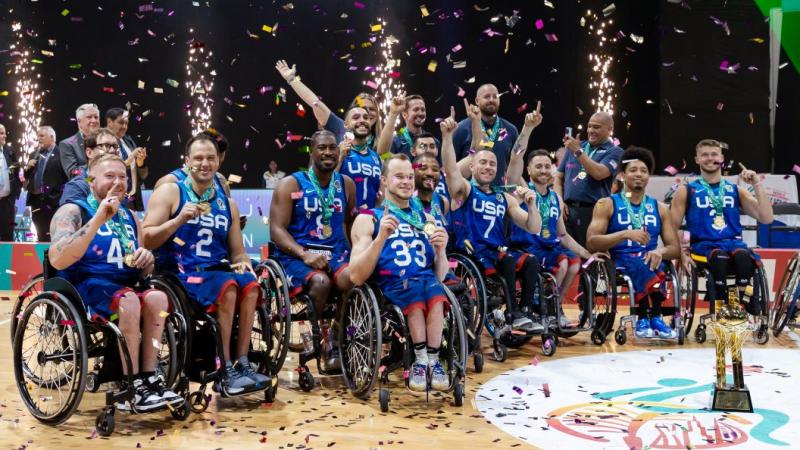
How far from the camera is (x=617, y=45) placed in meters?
11.8

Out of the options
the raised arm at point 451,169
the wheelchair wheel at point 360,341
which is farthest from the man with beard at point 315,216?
the raised arm at point 451,169

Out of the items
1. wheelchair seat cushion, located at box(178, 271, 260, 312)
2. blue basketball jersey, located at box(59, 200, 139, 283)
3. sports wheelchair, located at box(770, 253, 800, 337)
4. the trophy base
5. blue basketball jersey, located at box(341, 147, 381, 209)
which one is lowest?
the trophy base

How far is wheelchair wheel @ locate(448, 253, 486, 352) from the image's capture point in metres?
4.86

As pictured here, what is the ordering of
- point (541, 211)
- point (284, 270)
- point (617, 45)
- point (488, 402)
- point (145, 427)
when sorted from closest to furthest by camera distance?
point (145, 427), point (488, 402), point (284, 270), point (541, 211), point (617, 45)

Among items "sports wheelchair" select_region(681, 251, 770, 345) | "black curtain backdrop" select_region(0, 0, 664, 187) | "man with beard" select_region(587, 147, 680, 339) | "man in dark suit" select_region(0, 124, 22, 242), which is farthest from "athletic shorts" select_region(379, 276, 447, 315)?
"black curtain backdrop" select_region(0, 0, 664, 187)

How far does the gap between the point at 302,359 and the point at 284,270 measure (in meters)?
0.49

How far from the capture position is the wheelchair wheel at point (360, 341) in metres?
4.11

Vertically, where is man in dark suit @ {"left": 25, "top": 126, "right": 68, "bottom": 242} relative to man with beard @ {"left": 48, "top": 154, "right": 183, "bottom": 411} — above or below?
above

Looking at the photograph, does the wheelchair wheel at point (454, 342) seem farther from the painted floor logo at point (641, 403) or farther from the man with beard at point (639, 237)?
the man with beard at point (639, 237)

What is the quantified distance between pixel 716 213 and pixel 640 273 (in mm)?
743

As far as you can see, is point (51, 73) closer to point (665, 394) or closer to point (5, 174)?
point (5, 174)

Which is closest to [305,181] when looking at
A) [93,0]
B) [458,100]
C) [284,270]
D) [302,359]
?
[284,270]

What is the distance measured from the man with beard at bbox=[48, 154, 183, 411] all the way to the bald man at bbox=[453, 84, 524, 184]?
2.91 metres

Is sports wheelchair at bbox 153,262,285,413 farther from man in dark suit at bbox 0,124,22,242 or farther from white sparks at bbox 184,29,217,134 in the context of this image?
white sparks at bbox 184,29,217,134
